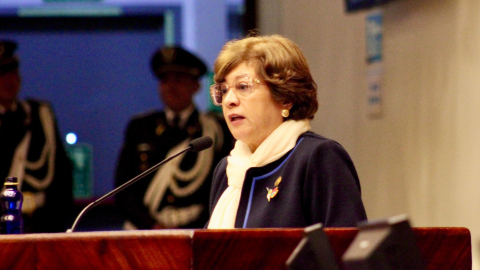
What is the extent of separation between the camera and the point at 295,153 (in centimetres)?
199

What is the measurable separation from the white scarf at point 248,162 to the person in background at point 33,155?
201 centimetres

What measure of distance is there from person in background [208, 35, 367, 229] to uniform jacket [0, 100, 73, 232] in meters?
1.98

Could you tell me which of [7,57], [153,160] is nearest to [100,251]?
[153,160]

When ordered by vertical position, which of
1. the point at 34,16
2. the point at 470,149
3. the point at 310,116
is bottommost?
the point at 470,149

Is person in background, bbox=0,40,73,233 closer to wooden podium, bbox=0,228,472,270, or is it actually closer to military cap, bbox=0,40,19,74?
military cap, bbox=0,40,19,74

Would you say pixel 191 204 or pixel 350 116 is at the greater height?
pixel 350 116

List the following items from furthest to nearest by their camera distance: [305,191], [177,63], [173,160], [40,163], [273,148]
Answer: [177,63], [173,160], [40,163], [273,148], [305,191]

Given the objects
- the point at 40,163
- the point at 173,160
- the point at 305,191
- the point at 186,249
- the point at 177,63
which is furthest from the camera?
the point at 177,63

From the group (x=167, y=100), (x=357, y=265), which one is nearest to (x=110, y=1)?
(x=167, y=100)

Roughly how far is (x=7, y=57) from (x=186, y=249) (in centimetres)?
315

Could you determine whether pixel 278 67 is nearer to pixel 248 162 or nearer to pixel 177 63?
pixel 248 162

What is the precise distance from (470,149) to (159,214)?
5.70 feet

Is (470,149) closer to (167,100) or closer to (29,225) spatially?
(167,100)

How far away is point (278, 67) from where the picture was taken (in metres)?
2.07
